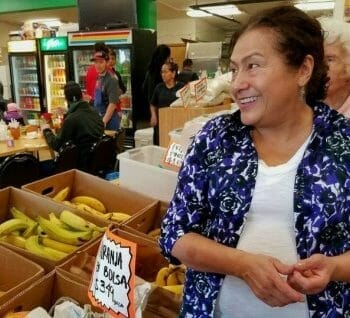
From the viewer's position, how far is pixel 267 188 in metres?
0.94

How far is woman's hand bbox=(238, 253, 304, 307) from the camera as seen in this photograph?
0.82 meters

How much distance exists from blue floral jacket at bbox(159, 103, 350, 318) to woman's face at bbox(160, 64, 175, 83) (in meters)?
3.55

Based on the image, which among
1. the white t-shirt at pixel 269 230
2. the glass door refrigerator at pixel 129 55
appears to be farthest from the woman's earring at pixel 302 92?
the glass door refrigerator at pixel 129 55

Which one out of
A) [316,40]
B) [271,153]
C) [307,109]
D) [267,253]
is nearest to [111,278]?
[267,253]

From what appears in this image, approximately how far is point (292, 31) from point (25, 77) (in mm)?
8203

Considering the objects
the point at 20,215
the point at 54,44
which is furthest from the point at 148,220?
the point at 54,44

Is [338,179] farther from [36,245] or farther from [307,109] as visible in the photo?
[36,245]

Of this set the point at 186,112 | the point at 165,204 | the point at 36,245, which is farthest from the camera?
the point at 186,112

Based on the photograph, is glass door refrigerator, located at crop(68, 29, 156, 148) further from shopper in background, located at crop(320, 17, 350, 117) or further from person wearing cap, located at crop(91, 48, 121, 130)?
shopper in background, located at crop(320, 17, 350, 117)

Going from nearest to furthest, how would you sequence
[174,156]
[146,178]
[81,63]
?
[174,156]
[146,178]
[81,63]

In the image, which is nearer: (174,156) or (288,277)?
(288,277)

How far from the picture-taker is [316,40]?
3.14ft

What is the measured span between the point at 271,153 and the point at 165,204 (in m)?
1.05

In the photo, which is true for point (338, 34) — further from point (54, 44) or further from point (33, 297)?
point (54, 44)
